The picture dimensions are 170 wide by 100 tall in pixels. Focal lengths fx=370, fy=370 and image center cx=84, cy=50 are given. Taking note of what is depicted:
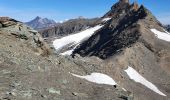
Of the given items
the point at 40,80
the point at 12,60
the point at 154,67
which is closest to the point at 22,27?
the point at 12,60

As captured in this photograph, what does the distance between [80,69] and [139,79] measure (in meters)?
15.9

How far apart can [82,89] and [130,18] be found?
7443cm

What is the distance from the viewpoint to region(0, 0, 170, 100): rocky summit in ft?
111

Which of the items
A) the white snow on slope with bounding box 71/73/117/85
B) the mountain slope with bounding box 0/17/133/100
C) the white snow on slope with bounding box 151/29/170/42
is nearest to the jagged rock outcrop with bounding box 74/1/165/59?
the white snow on slope with bounding box 151/29/170/42

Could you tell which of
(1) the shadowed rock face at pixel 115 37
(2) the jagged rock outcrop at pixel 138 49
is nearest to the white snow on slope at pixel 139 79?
(2) the jagged rock outcrop at pixel 138 49

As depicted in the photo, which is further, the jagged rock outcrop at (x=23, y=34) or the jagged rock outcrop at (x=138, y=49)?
the jagged rock outcrop at (x=138, y=49)

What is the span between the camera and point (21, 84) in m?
32.6

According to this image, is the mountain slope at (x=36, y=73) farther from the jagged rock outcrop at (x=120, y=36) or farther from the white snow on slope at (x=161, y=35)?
the white snow on slope at (x=161, y=35)

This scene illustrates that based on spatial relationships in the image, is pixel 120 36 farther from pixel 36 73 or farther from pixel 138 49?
pixel 36 73

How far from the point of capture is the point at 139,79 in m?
61.8

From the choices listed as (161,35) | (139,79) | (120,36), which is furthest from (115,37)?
(139,79)

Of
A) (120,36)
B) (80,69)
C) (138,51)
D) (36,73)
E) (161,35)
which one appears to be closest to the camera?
(36,73)

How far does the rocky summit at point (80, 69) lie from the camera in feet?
111

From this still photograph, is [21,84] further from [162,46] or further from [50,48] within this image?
[162,46]
